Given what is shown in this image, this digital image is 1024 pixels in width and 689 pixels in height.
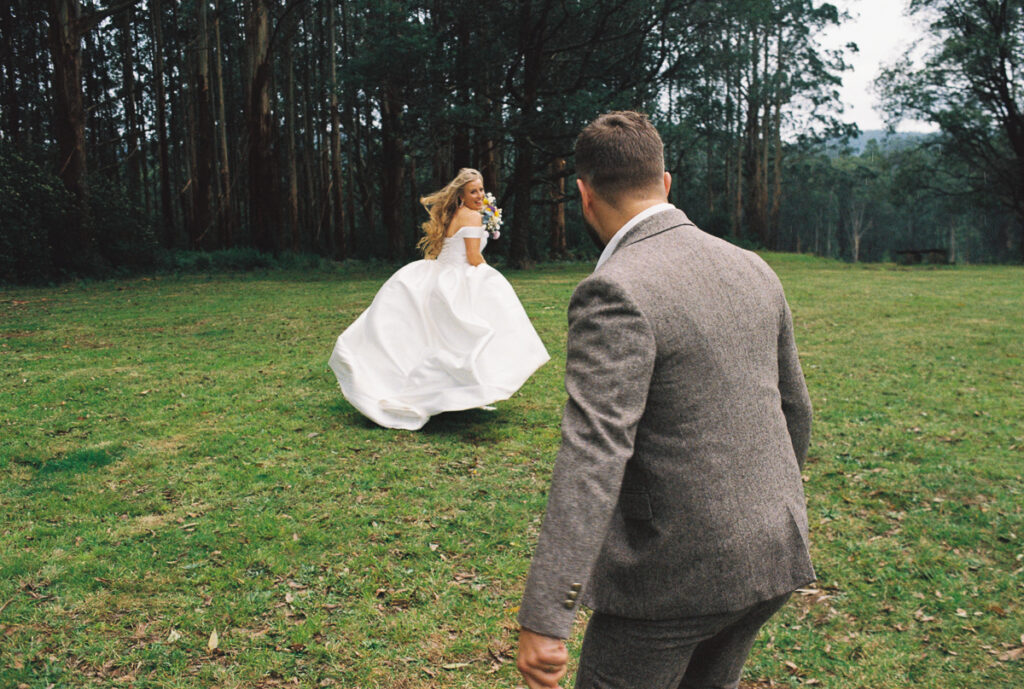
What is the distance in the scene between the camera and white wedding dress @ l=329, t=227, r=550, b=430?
305 inches

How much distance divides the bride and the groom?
5.50 metres

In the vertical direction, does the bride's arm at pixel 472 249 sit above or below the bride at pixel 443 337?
above

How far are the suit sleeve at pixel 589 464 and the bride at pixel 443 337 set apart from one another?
5.69m

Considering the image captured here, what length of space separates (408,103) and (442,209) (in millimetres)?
17239

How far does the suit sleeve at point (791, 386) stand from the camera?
2252 millimetres

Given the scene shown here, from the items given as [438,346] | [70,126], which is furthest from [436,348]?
[70,126]

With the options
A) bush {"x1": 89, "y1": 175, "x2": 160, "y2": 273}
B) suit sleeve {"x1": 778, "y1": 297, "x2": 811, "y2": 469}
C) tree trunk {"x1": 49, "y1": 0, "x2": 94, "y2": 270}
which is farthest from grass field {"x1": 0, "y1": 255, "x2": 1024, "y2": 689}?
bush {"x1": 89, "y1": 175, "x2": 160, "y2": 273}

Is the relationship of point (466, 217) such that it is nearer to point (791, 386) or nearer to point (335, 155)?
point (791, 386)

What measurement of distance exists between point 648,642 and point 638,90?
26.4 metres

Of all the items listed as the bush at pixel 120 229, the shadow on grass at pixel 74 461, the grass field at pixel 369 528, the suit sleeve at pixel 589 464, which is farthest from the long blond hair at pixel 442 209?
the bush at pixel 120 229

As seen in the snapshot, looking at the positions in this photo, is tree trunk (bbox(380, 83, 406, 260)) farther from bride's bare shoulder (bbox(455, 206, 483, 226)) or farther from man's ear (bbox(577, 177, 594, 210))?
man's ear (bbox(577, 177, 594, 210))

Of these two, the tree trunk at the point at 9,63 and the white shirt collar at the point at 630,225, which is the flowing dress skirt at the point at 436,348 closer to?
the white shirt collar at the point at 630,225

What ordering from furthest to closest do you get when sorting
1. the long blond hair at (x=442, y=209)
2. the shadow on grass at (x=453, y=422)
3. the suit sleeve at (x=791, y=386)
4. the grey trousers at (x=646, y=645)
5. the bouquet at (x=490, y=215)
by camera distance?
1. the bouquet at (x=490, y=215)
2. the long blond hair at (x=442, y=209)
3. the shadow on grass at (x=453, y=422)
4. the suit sleeve at (x=791, y=386)
5. the grey trousers at (x=646, y=645)

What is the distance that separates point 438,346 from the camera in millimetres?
8148
